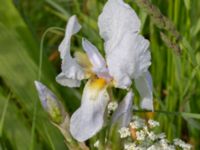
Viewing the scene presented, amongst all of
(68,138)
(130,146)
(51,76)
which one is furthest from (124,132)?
(51,76)

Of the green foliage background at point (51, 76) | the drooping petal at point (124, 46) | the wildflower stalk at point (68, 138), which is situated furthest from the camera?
the green foliage background at point (51, 76)

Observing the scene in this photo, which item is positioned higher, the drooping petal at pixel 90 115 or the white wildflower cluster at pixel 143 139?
the drooping petal at pixel 90 115

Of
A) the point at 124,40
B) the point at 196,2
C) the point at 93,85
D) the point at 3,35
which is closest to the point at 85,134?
the point at 93,85

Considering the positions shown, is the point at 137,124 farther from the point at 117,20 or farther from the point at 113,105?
the point at 117,20

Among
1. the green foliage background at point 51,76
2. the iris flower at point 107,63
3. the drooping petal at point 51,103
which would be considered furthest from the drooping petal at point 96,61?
the green foliage background at point 51,76

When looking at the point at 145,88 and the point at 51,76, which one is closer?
the point at 145,88

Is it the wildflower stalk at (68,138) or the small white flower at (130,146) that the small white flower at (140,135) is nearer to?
the small white flower at (130,146)

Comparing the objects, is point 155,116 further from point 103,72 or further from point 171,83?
point 103,72
